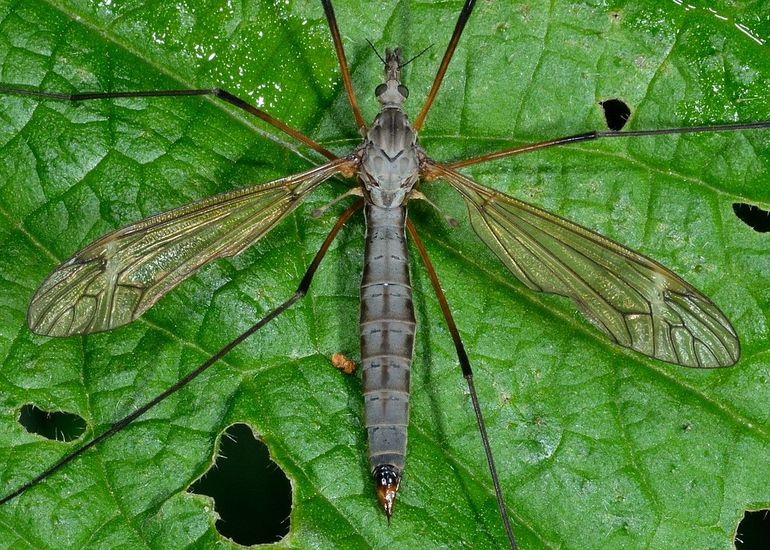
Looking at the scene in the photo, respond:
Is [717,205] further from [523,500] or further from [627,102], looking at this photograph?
[523,500]

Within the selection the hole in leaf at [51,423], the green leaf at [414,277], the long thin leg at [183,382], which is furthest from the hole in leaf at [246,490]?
the hole in leaf at [51,423]

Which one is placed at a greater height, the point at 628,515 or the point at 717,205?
the point at 717,205

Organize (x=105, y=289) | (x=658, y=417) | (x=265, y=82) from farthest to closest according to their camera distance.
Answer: (x=265, y=82), (x=658, y=417), (x=105, y=289)

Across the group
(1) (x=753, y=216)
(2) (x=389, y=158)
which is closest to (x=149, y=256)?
(2) (x=389, y=158)

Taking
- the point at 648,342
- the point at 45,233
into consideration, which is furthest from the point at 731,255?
the point at 45,233

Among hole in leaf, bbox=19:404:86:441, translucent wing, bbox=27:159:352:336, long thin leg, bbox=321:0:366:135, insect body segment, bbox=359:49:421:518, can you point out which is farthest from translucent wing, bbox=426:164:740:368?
hole in leaf, bbox=19:404:86:441

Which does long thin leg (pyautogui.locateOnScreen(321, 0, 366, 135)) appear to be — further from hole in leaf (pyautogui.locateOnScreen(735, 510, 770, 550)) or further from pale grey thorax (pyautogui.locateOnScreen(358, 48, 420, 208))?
hole in leaf (pyautogui.locateOnScreen(735, 510, 770, 550))
